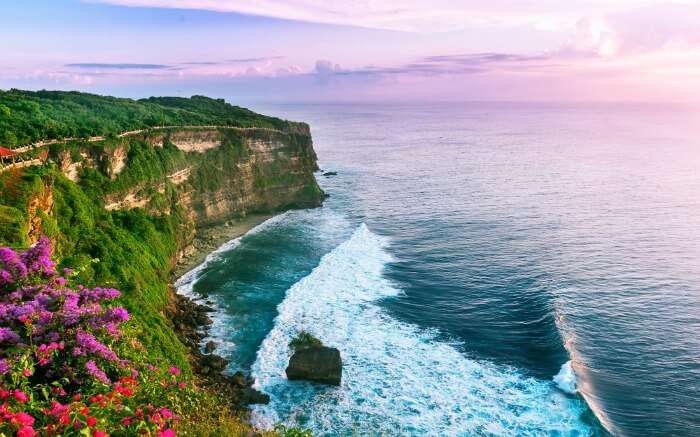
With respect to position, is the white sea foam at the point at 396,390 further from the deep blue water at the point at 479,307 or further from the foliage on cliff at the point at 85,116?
the foliage on cliff at the point at 85,116

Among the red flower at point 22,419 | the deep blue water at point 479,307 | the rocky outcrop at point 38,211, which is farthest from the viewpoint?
the rocky outcrop at point 38,211

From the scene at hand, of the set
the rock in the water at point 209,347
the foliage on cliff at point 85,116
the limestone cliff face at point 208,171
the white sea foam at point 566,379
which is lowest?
the rock in the water at point 209,347

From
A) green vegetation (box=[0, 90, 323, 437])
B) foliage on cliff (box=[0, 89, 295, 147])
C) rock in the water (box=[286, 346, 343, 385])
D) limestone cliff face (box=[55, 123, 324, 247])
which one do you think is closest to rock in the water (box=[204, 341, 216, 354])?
green vegetation (box=[0, 90, 323, 437])

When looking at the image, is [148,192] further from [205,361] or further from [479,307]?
[479,307]

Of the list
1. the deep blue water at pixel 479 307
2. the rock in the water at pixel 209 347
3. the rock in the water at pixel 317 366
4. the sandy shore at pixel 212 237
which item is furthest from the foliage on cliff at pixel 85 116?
the rock in the water at pixel 317 366

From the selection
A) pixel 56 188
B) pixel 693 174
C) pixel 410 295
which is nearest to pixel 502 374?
pixel 410 295

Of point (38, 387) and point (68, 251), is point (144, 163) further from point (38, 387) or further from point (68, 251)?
point (38, 387)

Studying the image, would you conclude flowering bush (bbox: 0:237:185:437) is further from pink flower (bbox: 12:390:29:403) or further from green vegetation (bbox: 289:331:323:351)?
green vegetation (bbox: 289:331:323:351)
